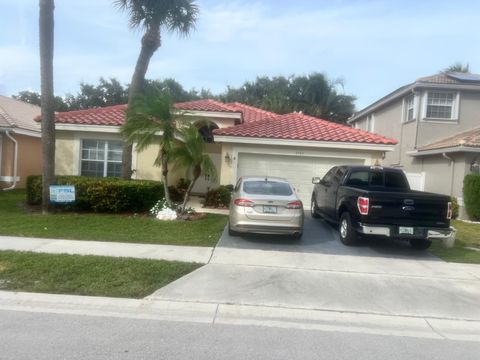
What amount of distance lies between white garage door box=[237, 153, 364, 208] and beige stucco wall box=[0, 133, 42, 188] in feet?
32.5

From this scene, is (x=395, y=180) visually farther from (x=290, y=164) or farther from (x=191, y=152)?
(x=191, y=152)

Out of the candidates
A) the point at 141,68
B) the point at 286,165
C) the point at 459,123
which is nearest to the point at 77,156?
the point at 141,68

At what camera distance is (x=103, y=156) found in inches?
626

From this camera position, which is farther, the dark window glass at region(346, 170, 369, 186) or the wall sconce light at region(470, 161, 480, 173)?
the wall sconce light at region(470, 161, 480, 173)

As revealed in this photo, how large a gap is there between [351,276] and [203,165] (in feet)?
18.6

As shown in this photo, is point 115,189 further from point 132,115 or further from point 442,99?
point 442,99

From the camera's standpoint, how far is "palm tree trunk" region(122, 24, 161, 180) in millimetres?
13862

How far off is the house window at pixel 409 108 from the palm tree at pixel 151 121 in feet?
42.1

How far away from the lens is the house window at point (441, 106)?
19000mm

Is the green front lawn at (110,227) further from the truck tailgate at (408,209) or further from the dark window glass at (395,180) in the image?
the dark window glass at (395,180)

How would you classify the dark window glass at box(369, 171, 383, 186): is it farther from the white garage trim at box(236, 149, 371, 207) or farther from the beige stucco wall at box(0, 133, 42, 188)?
the beige stucco wall at box(0, 133, 42, 188)

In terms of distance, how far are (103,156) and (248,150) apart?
547 cm

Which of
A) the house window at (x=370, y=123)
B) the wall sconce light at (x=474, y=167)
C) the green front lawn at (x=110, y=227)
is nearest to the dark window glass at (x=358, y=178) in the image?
the green front lawn at (x=110, y=227)

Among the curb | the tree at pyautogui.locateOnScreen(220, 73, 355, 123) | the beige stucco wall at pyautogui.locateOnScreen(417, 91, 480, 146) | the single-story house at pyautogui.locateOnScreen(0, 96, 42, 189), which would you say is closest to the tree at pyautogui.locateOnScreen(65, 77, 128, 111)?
the tree at pyautogui.locateOnScreen(220, 73, 355, 123)
